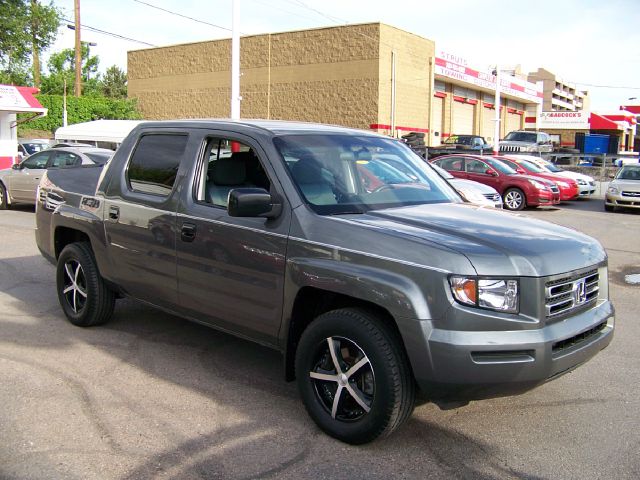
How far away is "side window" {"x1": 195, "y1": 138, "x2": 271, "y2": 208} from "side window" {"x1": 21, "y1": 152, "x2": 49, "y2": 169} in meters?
12.0

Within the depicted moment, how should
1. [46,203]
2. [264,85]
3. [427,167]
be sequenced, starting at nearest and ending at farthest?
[427,167]
[46,203]
[264,85]

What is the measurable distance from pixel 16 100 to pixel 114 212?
19.9 meters

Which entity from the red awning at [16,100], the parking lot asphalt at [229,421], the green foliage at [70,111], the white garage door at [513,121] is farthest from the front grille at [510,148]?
the parking lot asphalt at [229,421]

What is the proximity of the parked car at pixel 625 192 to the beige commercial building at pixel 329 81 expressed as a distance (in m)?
21.2

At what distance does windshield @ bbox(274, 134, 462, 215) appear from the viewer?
4.29 m

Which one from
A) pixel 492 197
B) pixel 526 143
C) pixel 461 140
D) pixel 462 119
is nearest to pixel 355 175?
pixel 492 197

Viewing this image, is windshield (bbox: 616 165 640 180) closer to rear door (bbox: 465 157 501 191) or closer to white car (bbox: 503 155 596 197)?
white car (bbox: 503 155 596 197)

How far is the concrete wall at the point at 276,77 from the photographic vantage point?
40.8m

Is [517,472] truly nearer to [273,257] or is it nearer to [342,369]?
[342,369]

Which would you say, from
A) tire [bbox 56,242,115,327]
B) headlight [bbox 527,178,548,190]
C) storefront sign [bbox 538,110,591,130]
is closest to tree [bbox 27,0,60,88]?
headlight [bbox 527,178,548,190]

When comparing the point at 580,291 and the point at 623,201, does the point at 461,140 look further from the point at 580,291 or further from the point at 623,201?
the point at 580,291

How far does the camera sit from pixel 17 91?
23.3 meters

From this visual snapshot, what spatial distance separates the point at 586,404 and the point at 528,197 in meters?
15.9

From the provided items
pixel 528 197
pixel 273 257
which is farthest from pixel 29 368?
pixel 528 197
